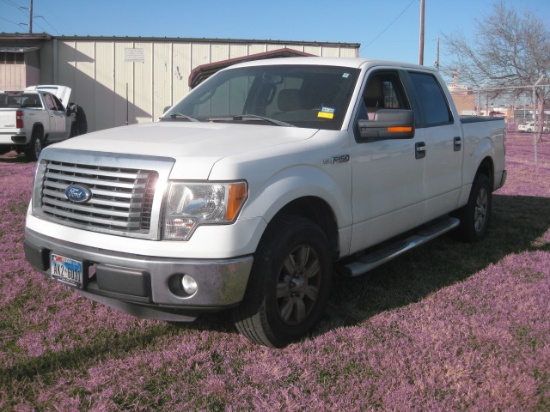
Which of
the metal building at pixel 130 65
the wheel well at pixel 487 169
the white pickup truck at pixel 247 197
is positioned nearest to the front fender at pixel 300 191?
the white pickup truck at pixel 247 197

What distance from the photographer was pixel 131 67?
20.5 m

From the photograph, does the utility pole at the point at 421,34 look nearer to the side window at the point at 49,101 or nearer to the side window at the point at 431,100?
the side window at the point at 49,101

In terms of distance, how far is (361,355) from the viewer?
3.31m

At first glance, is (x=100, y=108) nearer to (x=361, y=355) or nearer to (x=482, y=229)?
(x=482, y=229)

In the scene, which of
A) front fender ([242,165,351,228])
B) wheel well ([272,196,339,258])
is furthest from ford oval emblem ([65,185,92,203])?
wheel well ([272,196,339,258])

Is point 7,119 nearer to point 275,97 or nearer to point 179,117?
point 179,117

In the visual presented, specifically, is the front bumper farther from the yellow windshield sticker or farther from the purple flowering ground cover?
the yellow windshield sticker

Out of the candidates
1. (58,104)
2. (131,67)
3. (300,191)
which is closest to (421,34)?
(131,67)

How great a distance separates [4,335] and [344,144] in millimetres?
2555

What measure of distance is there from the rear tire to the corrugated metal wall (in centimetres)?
1489

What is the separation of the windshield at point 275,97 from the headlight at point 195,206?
1.15m

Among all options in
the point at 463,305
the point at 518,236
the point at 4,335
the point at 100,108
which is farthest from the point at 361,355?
the point at 100,108

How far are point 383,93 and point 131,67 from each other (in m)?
17.5

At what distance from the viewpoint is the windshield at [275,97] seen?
13.0 ft
